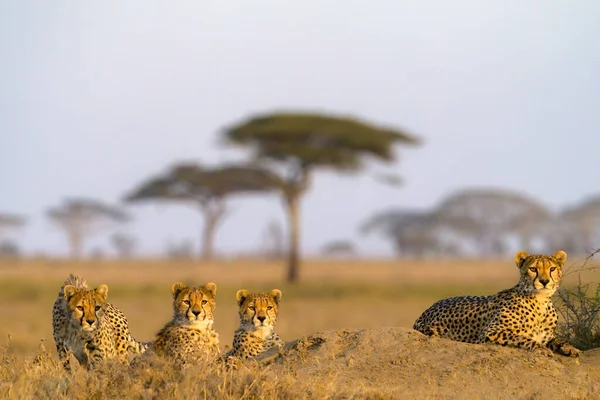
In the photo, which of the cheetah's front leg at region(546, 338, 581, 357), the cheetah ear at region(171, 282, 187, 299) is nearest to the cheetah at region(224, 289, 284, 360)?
the cheetah ear at region(171, 282, 187, 299)

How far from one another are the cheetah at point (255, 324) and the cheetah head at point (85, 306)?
81 cm

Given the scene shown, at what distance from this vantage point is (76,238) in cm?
5581

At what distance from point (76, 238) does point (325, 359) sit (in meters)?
51.6

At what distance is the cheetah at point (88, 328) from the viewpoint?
18.9 ft

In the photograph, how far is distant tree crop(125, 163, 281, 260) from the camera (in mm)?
34906

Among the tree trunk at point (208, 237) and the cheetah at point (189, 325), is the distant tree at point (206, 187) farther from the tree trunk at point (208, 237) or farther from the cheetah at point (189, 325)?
the cheetah at point (189, 325)

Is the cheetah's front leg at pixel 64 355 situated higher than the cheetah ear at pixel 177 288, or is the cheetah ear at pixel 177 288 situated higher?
the cheetah ear at pixel 177 288

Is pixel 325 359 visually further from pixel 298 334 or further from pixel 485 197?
pixel 485 197

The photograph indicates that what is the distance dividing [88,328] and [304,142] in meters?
24.6

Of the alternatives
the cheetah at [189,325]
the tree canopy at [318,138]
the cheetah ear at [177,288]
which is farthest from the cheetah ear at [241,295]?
the tree canopy at [318,138]

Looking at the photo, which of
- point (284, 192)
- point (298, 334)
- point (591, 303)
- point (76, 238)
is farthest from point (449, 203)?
point (591, 303)

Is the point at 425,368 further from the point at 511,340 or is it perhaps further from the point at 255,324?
the point at 255,324

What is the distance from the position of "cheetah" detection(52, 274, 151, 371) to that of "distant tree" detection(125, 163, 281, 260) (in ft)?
85.5

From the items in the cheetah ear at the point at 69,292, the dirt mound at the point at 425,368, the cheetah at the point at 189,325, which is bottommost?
the dirt mound at the point at 425,368
